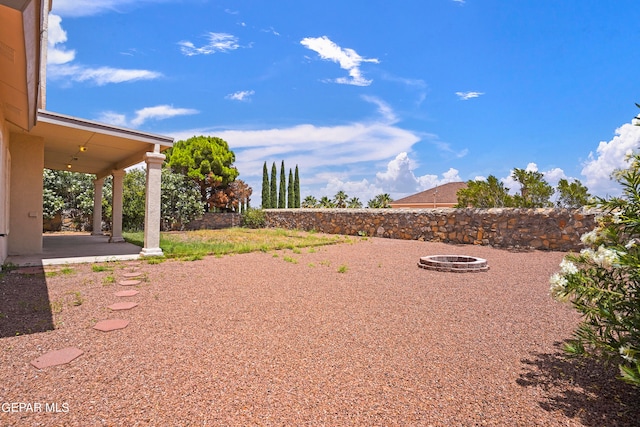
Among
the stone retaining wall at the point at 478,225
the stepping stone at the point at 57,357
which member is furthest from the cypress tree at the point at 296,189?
the stepping stone at the point at 57,357

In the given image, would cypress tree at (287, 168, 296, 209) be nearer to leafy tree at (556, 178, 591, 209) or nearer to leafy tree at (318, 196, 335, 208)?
leafy tree at (318, 196, 335, 208)

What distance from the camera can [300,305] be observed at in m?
4.52

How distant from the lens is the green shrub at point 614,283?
2.00 metres

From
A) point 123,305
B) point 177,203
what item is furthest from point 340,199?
point 123,305

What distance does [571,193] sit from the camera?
11555 mm

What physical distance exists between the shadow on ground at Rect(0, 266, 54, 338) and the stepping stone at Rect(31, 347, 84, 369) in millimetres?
769

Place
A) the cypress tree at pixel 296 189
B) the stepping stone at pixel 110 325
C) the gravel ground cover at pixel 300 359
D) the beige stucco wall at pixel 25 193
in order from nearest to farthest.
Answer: the gravel ground cover at pixel 300 359, the stepping stone at pixel 110 325, the beige stucco wall at pixel 25 193, the cypress tree at pixel 296 189

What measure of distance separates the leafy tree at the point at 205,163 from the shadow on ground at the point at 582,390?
20.9 metres

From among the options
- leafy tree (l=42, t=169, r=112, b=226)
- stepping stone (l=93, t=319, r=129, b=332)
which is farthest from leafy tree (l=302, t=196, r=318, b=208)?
stepping stone (l=93, t=319, r=129, b=332)

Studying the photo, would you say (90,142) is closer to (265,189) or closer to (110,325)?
(110,325)

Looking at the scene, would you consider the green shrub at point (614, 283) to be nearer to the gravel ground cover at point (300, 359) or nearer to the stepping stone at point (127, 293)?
the gravel ground cover at point (300, 359)

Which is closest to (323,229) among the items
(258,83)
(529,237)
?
(258,83)

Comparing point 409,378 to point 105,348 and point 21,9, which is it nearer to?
point 105,348

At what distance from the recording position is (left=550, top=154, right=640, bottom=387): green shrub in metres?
2.00
